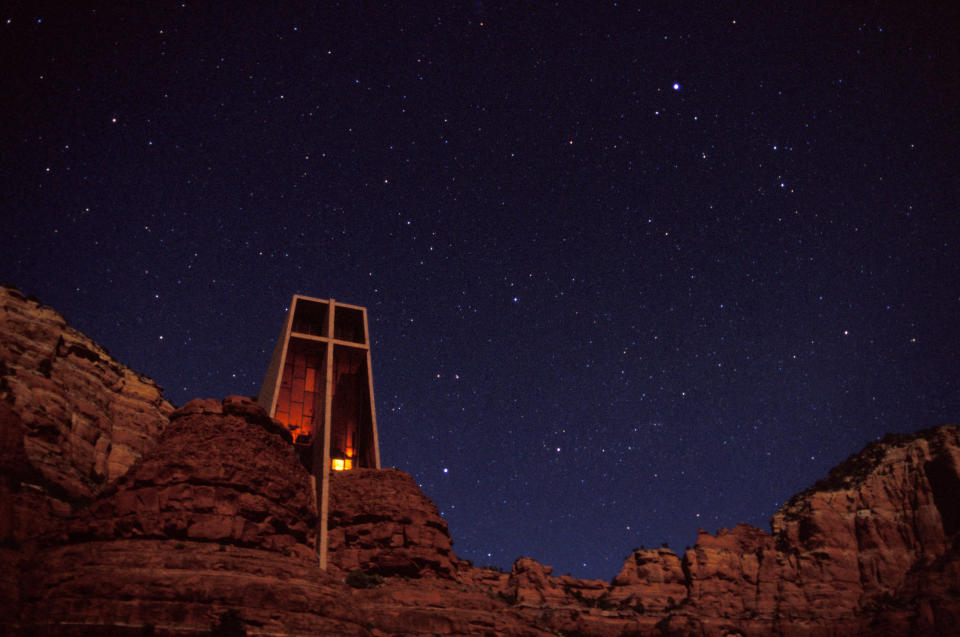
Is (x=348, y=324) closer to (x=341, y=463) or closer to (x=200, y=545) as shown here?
(x=341, y=463)

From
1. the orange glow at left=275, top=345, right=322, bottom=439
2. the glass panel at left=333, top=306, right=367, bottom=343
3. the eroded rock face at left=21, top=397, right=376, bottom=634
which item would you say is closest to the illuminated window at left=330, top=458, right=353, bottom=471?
the orange glow at left=275, top=345, right=322, bottom=439

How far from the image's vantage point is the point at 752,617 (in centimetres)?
4872

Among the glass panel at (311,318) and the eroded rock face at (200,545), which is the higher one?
the glass panel at (311,318)

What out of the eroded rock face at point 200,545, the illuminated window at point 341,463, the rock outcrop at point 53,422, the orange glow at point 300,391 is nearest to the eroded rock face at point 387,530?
the eroded rock face at point 200,545

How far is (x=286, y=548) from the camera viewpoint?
23359 mm

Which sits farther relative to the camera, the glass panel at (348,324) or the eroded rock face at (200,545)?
the glass panel at (348,324)

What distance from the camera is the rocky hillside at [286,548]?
729 inches

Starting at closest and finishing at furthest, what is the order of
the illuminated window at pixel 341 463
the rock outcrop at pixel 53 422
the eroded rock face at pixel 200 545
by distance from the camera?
the eroded rock face at pixel 200 545 < the rock outcrop at pixel 53 422 < the illuminated window at pixel 341 463

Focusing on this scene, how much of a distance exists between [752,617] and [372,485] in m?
31.8

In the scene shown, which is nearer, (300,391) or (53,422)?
(53,422)

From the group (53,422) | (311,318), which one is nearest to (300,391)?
(311,318)

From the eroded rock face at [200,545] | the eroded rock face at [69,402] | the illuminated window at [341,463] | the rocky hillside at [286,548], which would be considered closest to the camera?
the eroded rock face at [200,545]

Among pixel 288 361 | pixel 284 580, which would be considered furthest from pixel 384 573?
pixel 288 361

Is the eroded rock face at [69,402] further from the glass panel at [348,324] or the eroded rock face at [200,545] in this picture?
the glass panel at [348,324]
